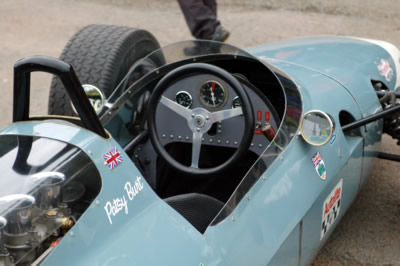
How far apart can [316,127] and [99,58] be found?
179cm

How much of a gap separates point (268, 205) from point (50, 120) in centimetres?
95

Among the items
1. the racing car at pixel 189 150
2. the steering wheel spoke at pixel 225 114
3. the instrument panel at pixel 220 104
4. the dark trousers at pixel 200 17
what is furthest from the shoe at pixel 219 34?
the steering wheel spoke at pixel 225 114

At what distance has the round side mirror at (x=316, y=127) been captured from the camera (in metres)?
2.72

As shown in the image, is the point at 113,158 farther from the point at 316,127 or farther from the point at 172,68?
the point at 172,68

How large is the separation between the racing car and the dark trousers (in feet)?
6.10

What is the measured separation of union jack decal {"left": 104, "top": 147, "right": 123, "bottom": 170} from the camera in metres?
2.14

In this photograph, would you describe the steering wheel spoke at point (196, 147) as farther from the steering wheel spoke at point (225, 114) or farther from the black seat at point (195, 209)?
the black seat at point (195, 209)

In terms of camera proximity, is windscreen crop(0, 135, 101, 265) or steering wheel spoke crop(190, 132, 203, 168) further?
steering wheel spoke crop(190, 132, 203, 168)

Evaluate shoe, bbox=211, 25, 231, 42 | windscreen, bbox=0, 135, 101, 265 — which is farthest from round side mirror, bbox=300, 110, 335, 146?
shoe, bbox=211, 25, 231, 42

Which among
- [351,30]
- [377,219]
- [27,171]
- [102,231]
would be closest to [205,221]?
[102,231]

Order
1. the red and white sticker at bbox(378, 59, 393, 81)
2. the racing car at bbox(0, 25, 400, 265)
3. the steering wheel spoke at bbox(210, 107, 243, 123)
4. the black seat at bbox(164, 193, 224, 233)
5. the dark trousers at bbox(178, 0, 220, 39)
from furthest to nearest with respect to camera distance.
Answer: the dark trousers at bbox(178, 0, 220, 39), the red and white sticker at bbox(378, 59, 393, 81), the steering wheel spoke at bbox(210, 107, 243, 123), the black seat at bbox(164, 193, 224, 233), the racing car at bbox(0, 25, 400, 265)

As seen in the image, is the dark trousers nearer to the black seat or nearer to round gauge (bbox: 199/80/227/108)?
round gauge (bbox: 199/80/227/108)

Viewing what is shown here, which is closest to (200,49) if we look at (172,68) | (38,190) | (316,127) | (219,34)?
(172,68)

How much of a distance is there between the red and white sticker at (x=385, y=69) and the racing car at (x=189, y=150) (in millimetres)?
11
